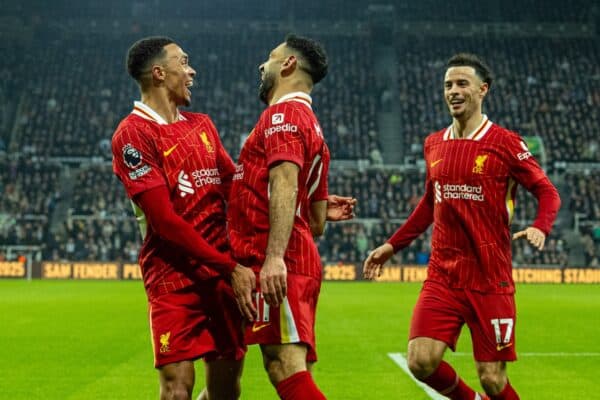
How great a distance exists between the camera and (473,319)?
586cm

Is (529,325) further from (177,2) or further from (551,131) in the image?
(177,2)

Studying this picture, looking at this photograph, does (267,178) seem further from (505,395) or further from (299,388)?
(505,395)

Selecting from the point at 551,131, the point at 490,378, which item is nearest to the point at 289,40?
the point at 490,378

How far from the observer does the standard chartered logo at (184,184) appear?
15.9 ft

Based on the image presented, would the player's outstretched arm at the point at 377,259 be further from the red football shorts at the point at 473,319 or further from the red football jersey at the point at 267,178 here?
the red football jersey at the point at 267,178

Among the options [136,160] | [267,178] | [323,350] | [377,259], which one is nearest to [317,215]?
[267,178]

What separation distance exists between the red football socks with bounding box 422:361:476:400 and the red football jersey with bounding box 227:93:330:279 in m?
1.59

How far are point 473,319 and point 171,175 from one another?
2295 millimetres

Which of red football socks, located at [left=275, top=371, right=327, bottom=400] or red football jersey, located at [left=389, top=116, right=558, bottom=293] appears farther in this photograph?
red football jersey, located at [left=389, top=116, right=558, bottom=293]

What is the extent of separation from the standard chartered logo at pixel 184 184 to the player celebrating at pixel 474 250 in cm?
194

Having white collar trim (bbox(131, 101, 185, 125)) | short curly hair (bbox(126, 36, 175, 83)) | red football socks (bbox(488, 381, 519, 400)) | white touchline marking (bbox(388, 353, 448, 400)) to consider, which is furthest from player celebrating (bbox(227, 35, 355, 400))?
white touchline marking (bbox(388, 353, 448, 400))

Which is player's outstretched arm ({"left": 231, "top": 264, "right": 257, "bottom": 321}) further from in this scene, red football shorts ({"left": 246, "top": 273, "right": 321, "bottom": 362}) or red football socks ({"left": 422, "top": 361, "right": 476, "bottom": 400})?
red football socks ({"left": 422, "top": 361, "right": 476, "bottom": 400})

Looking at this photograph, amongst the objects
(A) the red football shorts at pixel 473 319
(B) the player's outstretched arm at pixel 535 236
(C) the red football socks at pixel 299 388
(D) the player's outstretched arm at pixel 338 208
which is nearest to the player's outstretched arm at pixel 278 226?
(C) the red football socks at pixel 299 388

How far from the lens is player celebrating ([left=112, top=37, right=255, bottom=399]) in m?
4.61
